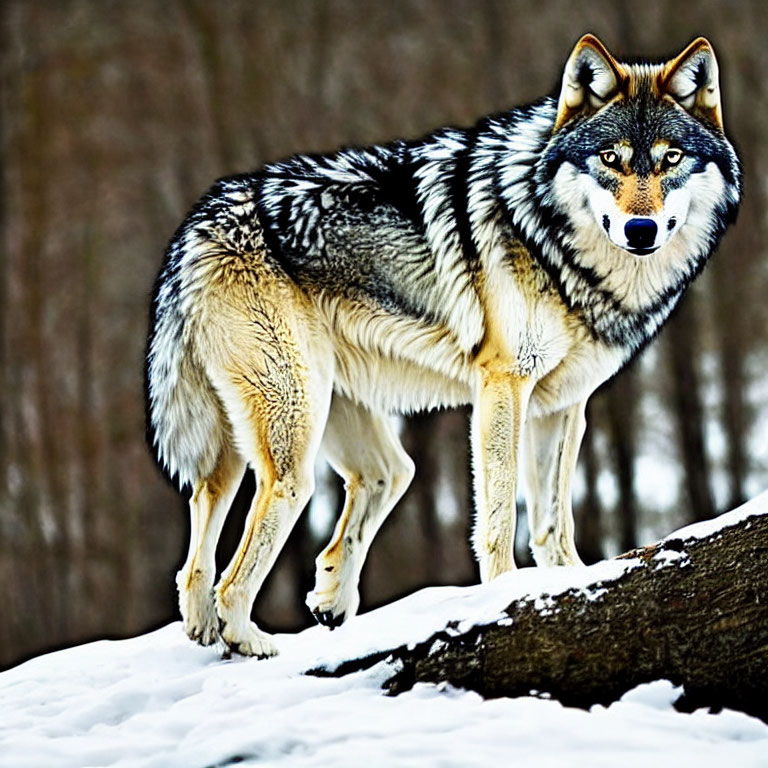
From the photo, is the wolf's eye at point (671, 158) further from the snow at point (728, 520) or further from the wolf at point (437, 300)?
the snow at point (728, 520)

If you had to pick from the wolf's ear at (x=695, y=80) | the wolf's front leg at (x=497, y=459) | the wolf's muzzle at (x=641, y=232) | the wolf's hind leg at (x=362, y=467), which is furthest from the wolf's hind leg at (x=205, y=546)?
the wolf's ear at (x=695, y=80)

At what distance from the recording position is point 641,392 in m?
13.1

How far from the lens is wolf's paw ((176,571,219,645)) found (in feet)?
15.5

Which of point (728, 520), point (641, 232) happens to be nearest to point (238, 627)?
point (728, 520)

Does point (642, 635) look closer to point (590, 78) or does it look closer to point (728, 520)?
point (728, 520)

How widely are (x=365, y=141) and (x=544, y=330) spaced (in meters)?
8.82

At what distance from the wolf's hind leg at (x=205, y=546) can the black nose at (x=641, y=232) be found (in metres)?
1.79

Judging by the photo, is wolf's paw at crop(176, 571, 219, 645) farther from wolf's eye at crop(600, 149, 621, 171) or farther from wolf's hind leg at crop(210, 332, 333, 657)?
wolf's eye at crop(600, 149, 621, 171)

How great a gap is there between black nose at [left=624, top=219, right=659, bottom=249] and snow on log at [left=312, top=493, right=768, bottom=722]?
1.13 metres

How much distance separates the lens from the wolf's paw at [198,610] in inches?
186

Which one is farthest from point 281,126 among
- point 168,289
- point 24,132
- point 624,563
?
point 624,563

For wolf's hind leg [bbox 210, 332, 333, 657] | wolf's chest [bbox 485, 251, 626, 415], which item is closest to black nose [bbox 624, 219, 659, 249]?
wolf's chest [bbox 485, 251, 626, 415]

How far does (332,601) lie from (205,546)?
0.61 meters

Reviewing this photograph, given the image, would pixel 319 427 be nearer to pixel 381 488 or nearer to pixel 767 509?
pixel 381 488
